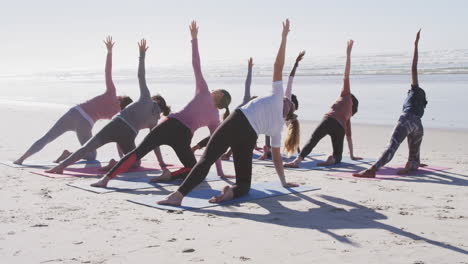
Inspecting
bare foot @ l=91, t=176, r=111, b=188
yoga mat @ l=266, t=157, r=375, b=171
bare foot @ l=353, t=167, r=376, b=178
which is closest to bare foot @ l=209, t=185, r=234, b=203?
bare foot @ l=91, t=176, r=111, b=188

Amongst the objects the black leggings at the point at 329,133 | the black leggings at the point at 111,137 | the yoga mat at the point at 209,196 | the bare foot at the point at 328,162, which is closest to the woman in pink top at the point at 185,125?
the yoga mat at the point at 209,196

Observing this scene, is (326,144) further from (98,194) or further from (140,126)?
(98,194)

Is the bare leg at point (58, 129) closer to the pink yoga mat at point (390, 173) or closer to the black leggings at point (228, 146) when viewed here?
the black leggings at point (228, 146)

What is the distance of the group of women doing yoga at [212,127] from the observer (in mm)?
5227

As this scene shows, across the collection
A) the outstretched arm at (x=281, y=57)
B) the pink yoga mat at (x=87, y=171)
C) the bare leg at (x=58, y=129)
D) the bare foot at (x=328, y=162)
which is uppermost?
the outstretched arm at (x=281, y=57)

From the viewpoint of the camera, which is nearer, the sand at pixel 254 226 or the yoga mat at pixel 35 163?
the sand at pixel 254 226

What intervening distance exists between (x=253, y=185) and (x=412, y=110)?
7.74 ft

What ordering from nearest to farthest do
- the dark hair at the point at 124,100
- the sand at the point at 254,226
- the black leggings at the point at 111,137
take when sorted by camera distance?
the sand at the point at 254,226, the black leggings at the point at 111,137, the dark hair at the point at 124,100

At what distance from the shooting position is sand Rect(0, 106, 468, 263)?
3725 millimetres

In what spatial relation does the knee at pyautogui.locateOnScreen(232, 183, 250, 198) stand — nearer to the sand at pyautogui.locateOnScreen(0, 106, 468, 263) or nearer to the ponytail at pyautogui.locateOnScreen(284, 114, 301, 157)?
the sand at pyautogui.locateOnScreen(0, 106, 468, 263)

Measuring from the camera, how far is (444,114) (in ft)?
41.1

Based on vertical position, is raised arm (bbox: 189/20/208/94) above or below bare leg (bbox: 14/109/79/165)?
above

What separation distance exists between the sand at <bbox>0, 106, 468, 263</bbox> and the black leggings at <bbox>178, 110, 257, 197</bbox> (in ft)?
1.00

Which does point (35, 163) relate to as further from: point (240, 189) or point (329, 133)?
point (329, 133)
